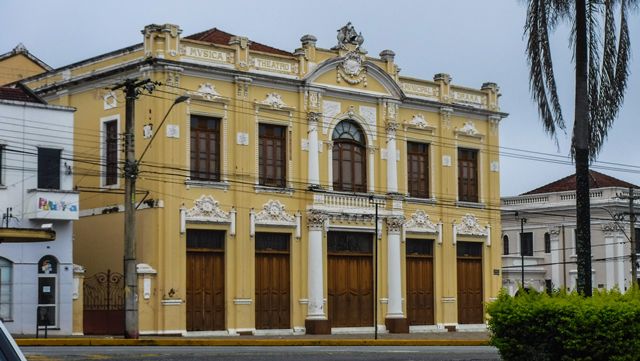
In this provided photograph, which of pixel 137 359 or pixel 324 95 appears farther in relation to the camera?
pixel 324 95

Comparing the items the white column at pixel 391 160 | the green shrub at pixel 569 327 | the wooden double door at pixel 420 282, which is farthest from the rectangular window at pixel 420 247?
the green shrub at pixel 569 327

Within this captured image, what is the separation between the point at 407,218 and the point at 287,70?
26.2 feet

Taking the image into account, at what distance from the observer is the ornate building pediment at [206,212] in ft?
129

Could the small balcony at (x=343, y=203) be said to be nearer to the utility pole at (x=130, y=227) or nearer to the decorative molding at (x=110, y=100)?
the decorative molding at (x=110, y=100)

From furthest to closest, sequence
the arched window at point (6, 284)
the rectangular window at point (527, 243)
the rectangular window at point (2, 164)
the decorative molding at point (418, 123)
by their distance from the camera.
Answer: the rectangular window at point (527, 243) → the decorative molding at point (418, 123) → the rectangular window at point (2, 164) → the arched window at point (6, 284)

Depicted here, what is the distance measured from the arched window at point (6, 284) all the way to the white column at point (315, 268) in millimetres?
11345

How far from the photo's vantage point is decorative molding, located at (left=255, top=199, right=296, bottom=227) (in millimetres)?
41531

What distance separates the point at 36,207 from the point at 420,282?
1721 cm

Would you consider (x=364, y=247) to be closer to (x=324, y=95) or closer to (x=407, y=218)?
(x=407, y=218)

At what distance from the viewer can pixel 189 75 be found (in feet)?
129

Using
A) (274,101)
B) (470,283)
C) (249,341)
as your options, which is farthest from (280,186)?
(470,283)

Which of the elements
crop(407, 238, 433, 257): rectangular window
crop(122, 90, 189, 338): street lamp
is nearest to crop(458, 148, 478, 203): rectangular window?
crop(407, 238, 433, 257): rectangular window

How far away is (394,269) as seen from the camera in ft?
148

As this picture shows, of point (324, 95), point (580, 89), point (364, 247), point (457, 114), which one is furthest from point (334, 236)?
point (580, 89)
